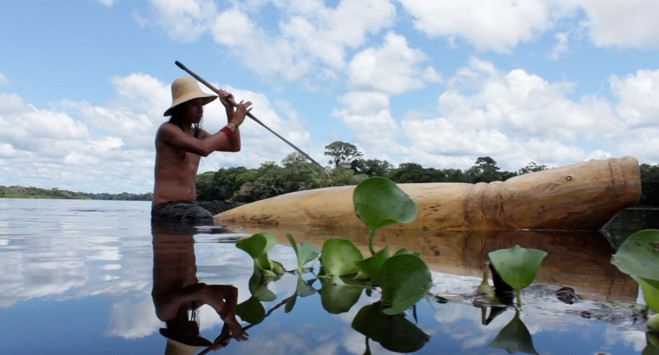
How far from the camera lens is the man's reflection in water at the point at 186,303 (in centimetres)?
95

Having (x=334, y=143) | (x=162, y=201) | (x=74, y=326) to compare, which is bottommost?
(x=74, y=326)

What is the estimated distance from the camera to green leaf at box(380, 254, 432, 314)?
1145mm

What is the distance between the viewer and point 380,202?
1356 millimetres

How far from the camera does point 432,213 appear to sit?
5.64 m

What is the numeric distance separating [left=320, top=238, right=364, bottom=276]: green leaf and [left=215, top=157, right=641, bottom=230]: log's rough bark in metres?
4.11

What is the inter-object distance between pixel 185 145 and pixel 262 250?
305 centimetres

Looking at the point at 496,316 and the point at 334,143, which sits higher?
the point at 334,143

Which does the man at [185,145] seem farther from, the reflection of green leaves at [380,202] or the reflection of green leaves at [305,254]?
the reflection of green leaves at [380,202]

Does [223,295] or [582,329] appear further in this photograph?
[223,295]

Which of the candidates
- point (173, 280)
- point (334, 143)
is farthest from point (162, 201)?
point (334, 143)

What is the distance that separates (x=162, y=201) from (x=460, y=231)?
11.3 ft

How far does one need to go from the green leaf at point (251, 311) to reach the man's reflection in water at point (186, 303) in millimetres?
22

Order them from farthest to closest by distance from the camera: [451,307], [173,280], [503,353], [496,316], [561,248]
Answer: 1. [561,248]
2. [173,280]
3. [451,307]
4. [496,316]
5. [503,353]

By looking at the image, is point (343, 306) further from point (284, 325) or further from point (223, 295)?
point (223, 295)
